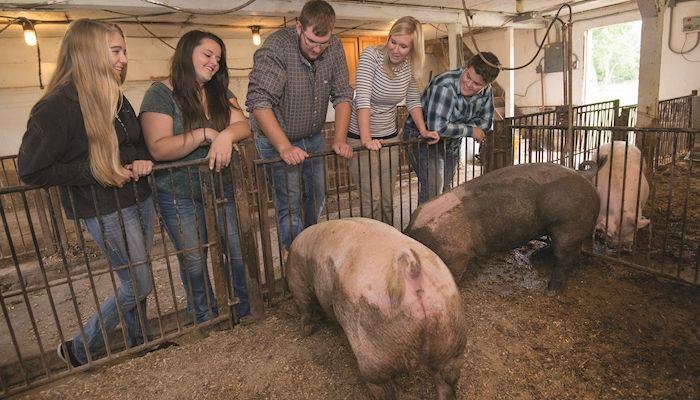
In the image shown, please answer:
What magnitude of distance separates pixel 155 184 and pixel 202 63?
780 millimetres

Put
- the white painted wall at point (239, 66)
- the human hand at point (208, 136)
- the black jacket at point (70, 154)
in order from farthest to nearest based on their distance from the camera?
the white painted wall at point (239, 66)
the human hand at point (208, 136)
the black jacket at point (70, 154)

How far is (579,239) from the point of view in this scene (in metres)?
3.24

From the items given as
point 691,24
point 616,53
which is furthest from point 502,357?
point 616,53

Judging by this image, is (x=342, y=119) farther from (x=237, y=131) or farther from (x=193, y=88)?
(x=193, y=88)

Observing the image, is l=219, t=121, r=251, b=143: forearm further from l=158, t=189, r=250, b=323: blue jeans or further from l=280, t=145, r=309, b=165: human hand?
l=158, t=189, r=250, b=323: blue jeans

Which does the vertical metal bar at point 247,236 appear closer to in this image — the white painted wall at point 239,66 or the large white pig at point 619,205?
the large white pig at point 619,205

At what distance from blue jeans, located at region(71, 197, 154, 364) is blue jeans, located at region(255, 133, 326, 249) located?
3.08ft

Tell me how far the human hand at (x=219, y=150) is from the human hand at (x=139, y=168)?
0.35 meters

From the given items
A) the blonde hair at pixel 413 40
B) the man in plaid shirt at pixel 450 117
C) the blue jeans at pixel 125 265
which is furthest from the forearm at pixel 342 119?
the blue jeans at pixel 125 265

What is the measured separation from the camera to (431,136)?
373 centimetres

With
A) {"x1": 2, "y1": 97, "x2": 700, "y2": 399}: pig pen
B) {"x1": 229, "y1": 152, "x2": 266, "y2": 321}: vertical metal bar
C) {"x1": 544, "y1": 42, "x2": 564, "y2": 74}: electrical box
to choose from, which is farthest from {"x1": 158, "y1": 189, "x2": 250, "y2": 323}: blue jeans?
{"x1": 544, "y1": 42, "x2": 564, "y2": 74}: electrical box

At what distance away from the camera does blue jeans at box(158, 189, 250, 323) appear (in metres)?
2.76

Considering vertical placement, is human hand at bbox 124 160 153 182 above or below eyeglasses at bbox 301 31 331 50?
below

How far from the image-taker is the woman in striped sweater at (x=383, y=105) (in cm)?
336
